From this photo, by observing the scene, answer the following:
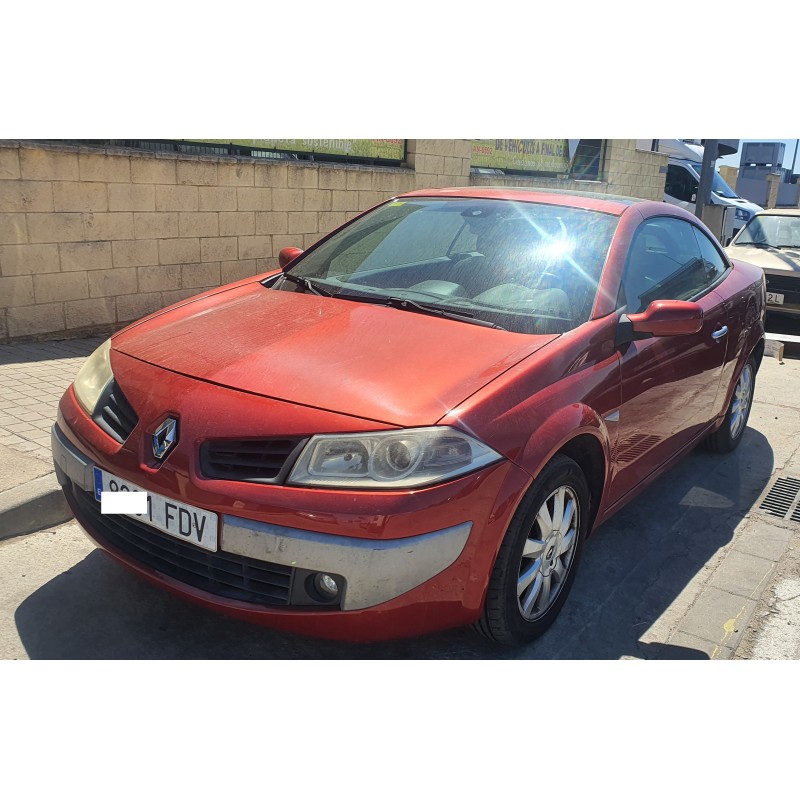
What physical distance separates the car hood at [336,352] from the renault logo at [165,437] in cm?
20

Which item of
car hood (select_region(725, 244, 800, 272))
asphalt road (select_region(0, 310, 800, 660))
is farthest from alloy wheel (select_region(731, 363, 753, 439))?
car hood (select_region(725, 244, 800, 272))

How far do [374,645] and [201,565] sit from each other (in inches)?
28.1

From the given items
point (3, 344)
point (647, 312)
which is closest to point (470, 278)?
point (647, 312)

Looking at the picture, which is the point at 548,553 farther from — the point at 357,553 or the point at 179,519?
the point at 179,519

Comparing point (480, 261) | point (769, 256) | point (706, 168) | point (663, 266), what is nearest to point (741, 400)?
point (663, 266)

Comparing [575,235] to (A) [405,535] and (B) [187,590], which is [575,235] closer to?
(A) [405,535]

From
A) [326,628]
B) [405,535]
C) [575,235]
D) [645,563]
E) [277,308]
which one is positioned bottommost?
[645,563]

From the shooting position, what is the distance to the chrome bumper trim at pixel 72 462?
2697 millimetres

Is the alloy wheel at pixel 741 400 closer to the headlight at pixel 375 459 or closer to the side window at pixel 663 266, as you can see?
the side window at pixel 663 266

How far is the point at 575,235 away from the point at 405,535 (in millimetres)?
1755

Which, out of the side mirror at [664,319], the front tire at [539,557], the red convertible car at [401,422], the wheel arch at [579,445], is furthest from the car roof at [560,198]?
the front tire at [539,557]

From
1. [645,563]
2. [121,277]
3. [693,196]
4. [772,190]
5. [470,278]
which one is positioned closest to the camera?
[470,278]

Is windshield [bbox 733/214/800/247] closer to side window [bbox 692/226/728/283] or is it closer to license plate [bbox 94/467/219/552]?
side window [bbox 692/226/728/283]

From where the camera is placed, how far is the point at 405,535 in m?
2.27
